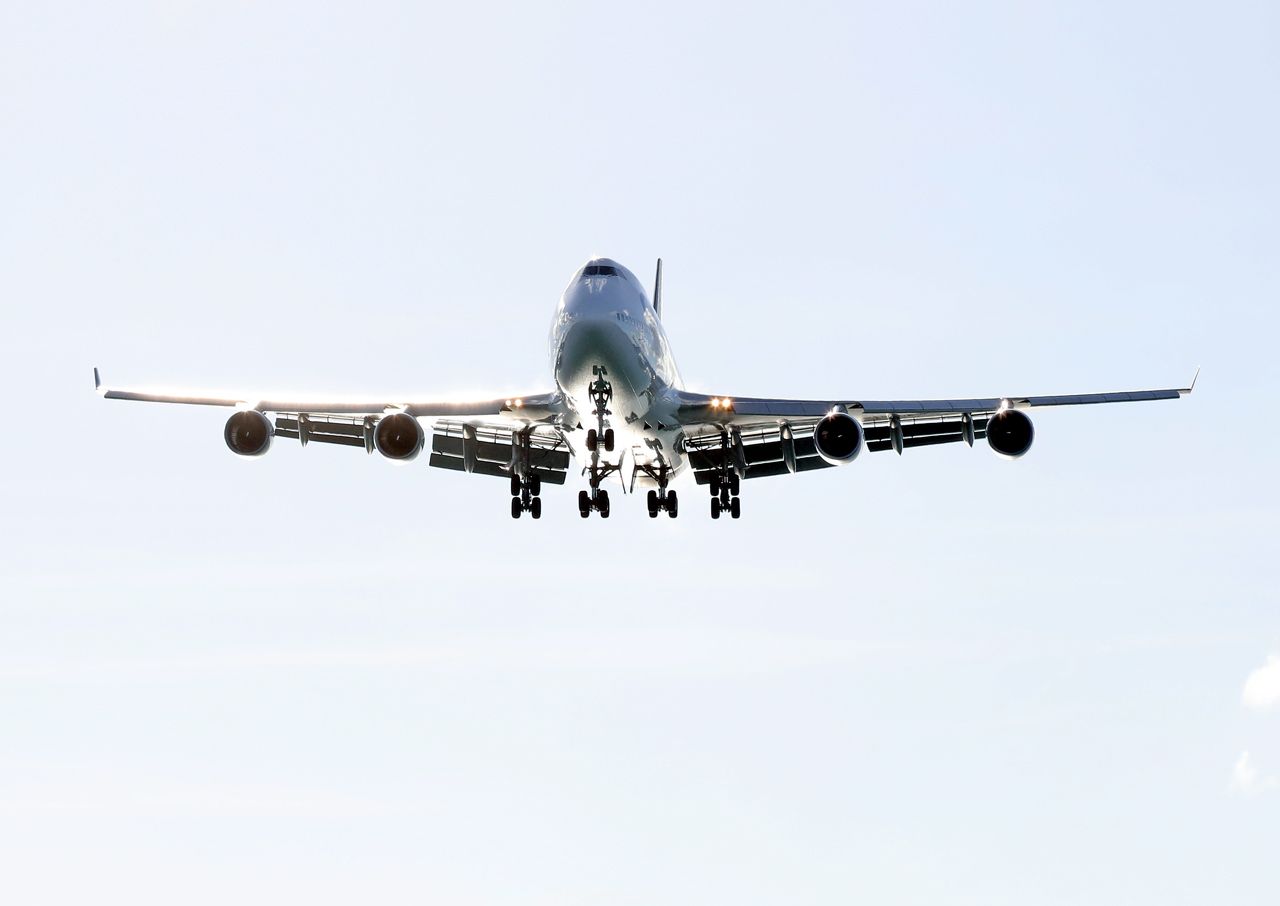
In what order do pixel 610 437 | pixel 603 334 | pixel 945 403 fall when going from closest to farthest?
pixel 603 334, pixel 610 437, pixel 945 403

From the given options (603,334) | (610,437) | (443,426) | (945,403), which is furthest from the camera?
(443,426)

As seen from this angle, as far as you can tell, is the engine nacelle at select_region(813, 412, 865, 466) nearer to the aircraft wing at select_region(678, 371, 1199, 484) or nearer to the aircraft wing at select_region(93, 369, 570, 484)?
the aircraft wing at select_region(678, 371, 1199, 484)

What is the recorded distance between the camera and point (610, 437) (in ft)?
122

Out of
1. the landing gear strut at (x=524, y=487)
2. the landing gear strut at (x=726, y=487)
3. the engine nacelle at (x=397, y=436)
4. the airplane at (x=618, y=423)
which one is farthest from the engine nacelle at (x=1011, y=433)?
the engine nacelle at (x=397, y=436)

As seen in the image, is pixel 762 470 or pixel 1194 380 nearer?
pixel 1194 380

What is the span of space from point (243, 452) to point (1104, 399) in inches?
830

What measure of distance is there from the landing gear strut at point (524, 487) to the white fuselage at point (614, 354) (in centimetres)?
259

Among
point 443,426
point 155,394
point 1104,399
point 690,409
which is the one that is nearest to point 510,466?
point 443,426

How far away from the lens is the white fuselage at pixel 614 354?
35.0m

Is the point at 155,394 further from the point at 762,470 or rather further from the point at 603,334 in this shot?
the point at 762,470

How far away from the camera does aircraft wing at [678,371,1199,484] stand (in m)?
39.0

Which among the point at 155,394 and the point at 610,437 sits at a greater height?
the point at 155,394

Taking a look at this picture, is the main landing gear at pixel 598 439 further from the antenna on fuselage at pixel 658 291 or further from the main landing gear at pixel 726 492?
the antenna on fuselage at pixel 658 291

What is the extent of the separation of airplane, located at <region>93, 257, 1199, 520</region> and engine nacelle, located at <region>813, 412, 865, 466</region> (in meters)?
0.02
